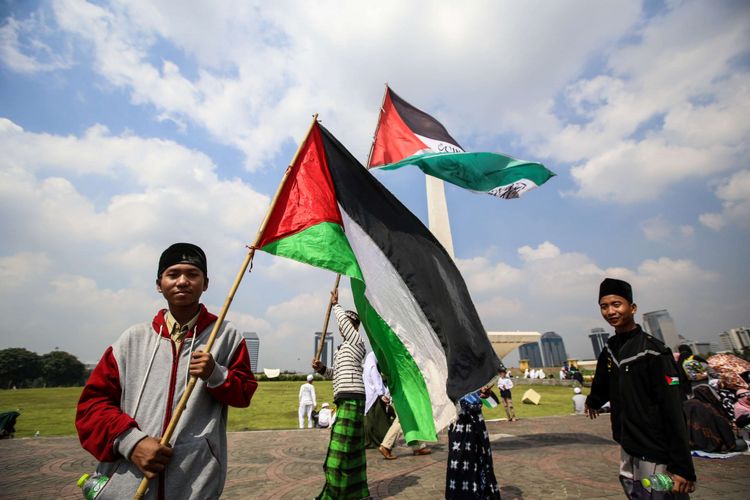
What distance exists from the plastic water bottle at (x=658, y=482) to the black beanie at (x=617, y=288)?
1.30 metres

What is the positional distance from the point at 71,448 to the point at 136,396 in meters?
10.2

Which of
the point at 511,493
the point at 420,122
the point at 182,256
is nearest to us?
the point at 182,256

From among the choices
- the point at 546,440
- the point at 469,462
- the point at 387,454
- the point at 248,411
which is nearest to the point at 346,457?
the point at 469,462

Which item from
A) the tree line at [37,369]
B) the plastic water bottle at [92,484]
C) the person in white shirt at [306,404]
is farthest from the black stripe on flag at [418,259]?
the tree line at [37,369]

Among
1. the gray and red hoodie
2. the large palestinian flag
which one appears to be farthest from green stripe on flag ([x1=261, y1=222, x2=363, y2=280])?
the gray and red hoodie

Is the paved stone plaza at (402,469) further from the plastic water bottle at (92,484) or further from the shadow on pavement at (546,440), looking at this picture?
the plastic water bottle at (92,484)

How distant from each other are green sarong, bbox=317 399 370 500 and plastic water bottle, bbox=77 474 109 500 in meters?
2.67

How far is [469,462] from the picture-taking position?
4508 mm

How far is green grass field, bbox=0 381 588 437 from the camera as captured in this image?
13.6 metres

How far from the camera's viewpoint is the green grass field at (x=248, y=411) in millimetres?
13630

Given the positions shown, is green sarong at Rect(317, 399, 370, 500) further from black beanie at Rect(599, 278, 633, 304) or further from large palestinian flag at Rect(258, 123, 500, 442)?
black beanie at Rect(599, 278, 633, 304)

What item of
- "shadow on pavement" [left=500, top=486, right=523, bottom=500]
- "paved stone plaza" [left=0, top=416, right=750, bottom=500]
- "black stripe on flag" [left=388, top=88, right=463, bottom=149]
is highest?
"black stripe on flag" [left=388, top=88, right=463, bottom=149]

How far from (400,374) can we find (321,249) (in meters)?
1.47

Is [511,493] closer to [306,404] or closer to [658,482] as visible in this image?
[658,482]
